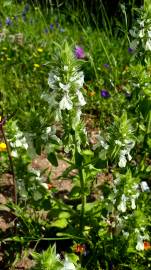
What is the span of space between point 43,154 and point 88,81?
3.19 feet

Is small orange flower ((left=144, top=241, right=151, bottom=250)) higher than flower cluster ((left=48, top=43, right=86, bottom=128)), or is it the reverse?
flower cluster ((left=48, top=43, right=86, bottom=128))

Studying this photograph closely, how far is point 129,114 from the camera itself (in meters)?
3.02

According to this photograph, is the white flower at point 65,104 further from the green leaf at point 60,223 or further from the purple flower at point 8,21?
the purple flower at point 8,21

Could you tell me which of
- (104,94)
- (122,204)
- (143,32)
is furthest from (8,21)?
(122,204)

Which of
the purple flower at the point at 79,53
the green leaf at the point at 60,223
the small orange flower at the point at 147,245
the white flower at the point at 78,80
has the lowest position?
the small orange flower at the point at 147,245

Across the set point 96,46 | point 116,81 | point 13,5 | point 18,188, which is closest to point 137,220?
point 18,188

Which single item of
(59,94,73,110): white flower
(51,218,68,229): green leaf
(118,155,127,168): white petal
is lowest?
(51,218,68,229): green leaf

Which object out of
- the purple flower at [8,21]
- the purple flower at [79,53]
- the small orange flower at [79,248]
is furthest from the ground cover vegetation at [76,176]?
the purple flower at [8,21]

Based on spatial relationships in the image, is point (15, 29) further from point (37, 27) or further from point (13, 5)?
point (13, 5)

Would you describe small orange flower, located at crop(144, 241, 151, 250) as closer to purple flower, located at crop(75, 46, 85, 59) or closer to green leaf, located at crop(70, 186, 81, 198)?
green leaf, located at crop(70, 186, 81, 198)

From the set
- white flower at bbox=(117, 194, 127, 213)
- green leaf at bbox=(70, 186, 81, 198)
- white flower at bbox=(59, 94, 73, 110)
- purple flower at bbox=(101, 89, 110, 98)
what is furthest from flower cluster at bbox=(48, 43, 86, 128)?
purple flower at bbox=(101, 89, 110, 98)

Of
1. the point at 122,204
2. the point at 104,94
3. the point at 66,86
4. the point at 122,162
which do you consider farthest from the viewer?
the point at 104,94

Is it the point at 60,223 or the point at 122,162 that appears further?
the point at 60,223

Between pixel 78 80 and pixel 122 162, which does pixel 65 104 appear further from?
pixel 122 162
